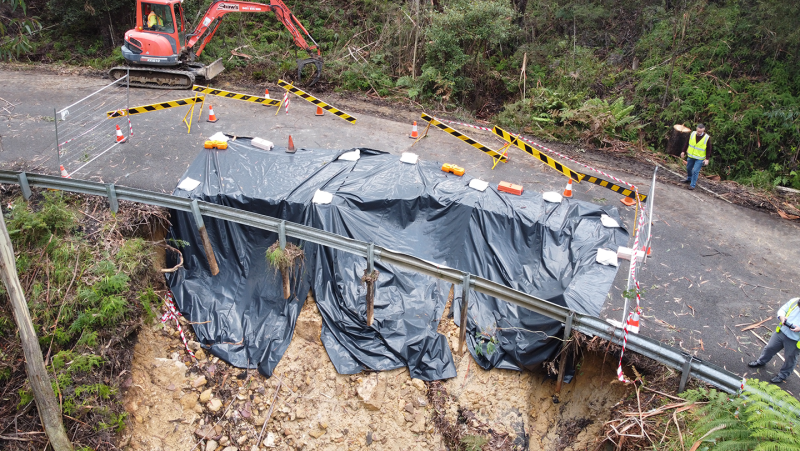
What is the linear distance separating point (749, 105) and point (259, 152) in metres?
11.0

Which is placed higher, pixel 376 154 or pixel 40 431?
pixel 376 154

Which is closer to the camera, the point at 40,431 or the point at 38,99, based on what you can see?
the point at 40,431

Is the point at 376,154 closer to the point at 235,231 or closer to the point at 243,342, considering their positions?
the point at 235,231


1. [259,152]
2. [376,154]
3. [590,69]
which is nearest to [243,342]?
[259,152]

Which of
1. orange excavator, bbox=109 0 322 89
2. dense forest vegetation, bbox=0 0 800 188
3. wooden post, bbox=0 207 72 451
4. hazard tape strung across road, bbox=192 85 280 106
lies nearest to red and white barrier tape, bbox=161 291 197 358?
wooden post, bbox=0 207 72 451

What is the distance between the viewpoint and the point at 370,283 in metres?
7.90

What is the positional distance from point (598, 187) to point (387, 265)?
→ 4.70m

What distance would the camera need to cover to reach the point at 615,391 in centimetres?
696

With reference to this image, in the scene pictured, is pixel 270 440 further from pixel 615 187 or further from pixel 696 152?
pixel 696 152

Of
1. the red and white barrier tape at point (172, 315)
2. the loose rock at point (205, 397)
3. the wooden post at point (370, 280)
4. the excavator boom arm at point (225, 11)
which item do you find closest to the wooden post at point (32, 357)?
the loose rock at point (205, 397)

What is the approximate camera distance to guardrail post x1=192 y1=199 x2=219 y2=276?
8359mm

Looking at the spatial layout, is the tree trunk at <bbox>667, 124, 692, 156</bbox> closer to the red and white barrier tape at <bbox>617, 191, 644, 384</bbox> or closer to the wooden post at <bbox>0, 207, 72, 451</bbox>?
the red and white barrier tape at <bbox>617, 191, 644, 384</bbox>

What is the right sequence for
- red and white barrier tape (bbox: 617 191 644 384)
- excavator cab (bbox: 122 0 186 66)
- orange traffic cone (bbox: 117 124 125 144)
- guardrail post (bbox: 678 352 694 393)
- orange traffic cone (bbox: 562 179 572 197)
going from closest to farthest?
guardrail post (bbox: 678 352 694 393) → red and white barrier tape (bbox: 617 191 644 384) → orange traffic cone (bbox: 562 179 572 197) → orange traffic cone (bbox: 117 124 125 144) → excavator cab (bbox: 122 0 186 66)

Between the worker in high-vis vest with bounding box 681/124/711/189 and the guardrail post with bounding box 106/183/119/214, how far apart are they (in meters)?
10.4
